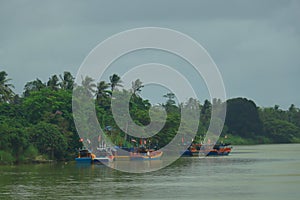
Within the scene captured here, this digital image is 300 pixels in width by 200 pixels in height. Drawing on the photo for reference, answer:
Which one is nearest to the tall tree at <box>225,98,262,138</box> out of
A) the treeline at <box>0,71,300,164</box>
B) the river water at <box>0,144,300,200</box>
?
the treeline at <box>0,71,300,164</box>

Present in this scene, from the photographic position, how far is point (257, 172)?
42219 millimetres

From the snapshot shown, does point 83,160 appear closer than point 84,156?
Yes

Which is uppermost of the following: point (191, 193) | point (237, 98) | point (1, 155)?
point (237, 98)

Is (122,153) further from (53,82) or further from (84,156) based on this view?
(53,82)

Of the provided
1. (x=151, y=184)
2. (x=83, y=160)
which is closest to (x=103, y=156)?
(x=83, y=160)

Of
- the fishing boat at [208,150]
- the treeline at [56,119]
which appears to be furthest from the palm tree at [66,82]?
the fishing boat at [208,150]

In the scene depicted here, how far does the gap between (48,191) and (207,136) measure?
63.2m

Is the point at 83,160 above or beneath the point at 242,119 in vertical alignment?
beneath

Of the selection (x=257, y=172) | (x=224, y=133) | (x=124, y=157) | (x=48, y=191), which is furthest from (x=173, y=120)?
(x=48, y=191)

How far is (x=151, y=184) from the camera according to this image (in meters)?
34.8

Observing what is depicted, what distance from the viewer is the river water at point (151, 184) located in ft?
97.3

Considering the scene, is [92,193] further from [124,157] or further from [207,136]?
[207,136]

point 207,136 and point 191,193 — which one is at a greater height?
point 207,136

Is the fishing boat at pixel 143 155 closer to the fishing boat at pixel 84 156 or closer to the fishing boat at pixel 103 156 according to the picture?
the fishing boat at pixel 103 156
